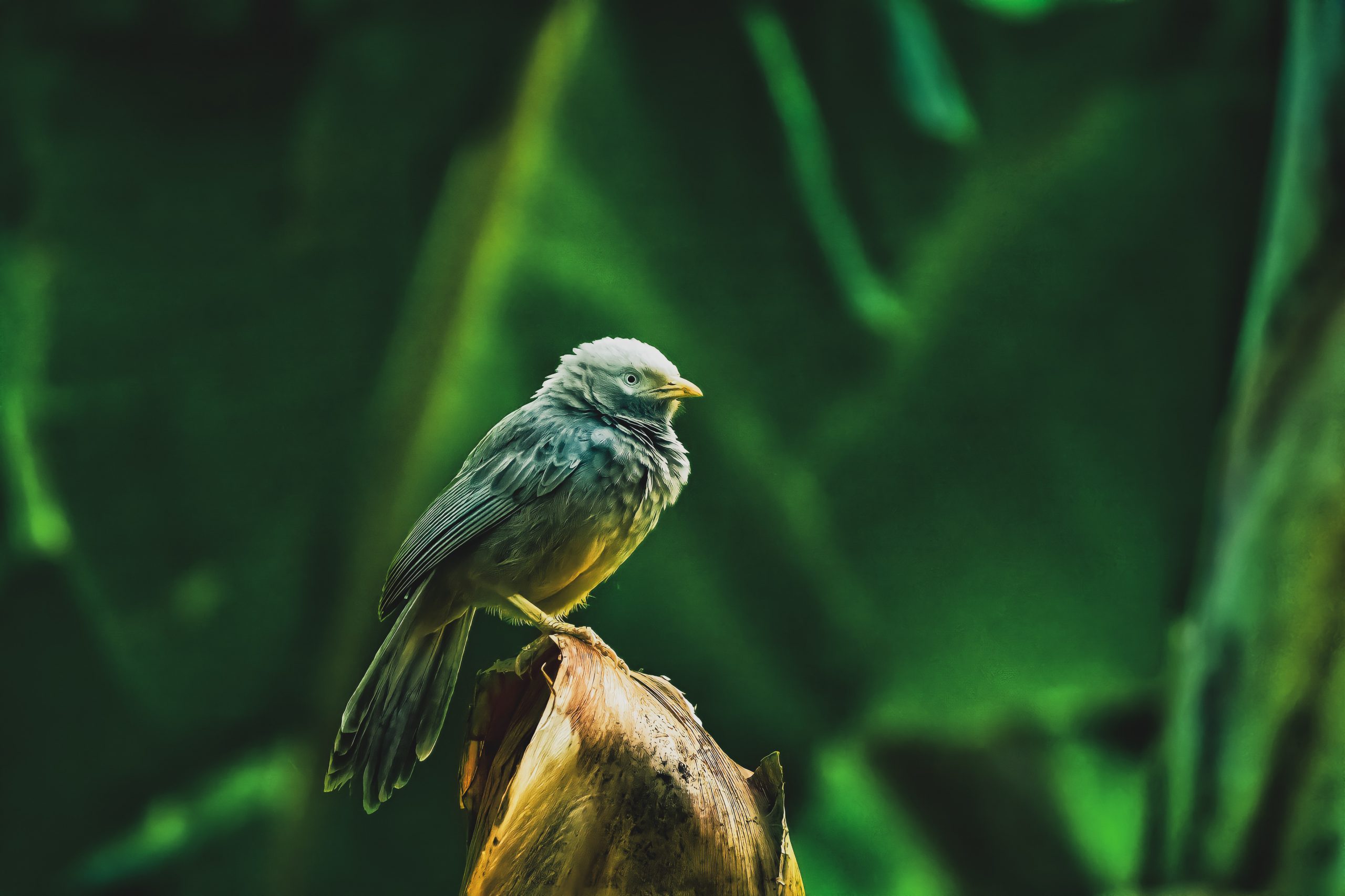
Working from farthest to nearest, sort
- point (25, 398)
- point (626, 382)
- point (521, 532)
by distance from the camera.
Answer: point (25, 398) < point (626, 382) < point (521, 532)

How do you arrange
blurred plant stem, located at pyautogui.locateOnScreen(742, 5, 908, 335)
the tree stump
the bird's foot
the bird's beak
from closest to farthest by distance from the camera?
the tree stump → the bird's foot → the bird's beak → blurred plant stem, located at pyautogui.locateOnScreen(742, 5, 908, 335)

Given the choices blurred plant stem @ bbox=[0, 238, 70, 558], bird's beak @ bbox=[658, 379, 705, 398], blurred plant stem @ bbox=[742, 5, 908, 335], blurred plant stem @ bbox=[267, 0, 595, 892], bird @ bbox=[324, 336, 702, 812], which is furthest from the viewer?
blurred plant stem @ bbox=[742, 5, 908, 335]

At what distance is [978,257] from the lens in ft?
12.8

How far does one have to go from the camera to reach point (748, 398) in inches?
151

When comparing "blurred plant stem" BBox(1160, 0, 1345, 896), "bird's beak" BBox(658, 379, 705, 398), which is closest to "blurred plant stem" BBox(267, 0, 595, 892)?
"bird's beak" BBox(658, 379, 705, 398)

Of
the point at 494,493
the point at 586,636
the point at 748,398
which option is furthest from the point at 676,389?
the point at 748,398

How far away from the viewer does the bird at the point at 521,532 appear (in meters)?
2.48

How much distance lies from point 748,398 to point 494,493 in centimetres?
150

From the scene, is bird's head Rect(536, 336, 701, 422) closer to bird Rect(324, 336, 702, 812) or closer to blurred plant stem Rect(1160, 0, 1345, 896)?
bird Rect(324, 336, 702, 812)

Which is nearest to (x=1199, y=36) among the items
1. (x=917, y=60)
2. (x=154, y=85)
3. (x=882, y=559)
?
(x=917, y=60)

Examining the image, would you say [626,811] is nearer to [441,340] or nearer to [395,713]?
[395,713]

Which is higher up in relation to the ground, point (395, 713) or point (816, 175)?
point (816, 175)

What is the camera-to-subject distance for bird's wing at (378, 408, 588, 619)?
8.16 ft

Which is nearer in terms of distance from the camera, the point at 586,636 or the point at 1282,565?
the point at 586,636
